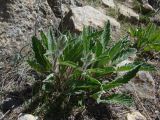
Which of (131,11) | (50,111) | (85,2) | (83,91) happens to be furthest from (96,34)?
(131,11)

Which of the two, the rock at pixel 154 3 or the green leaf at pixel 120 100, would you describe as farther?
the rock at pixel 154 3

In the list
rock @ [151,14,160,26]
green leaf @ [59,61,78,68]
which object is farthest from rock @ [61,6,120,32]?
green leaf @ [59,61,78,68]

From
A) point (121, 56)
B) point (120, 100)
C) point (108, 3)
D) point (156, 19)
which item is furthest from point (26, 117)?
point (156, 19)

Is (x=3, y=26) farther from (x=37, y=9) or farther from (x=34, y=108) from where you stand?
(x=34, y=108)

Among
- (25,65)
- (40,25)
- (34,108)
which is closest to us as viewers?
(34,108)

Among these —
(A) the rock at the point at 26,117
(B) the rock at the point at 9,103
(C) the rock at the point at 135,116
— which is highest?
(B) the rock at the point at 9,103

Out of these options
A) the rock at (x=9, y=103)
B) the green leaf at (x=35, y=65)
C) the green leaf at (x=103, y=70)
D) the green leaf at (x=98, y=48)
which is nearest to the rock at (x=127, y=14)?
the green leaf at (x=98, y=48)

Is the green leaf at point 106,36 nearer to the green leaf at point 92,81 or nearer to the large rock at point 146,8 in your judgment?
the green leaf at point 92,81

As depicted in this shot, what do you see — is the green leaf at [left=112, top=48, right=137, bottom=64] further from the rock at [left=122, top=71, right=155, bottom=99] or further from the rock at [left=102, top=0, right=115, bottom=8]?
the rock at [left=102, top=0, right=115, bottom=8]
